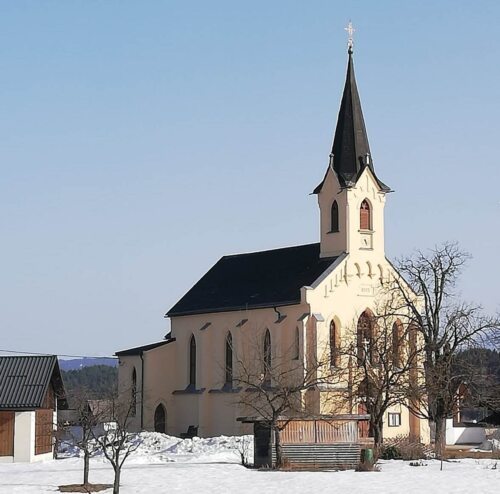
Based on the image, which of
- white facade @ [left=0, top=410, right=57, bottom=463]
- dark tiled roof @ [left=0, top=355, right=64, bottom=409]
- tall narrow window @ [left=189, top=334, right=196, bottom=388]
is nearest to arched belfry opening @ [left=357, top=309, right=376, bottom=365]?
tall narrow window @ [left=189, top=334, right=196, bottom=388]

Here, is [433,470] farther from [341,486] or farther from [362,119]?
[362,119]

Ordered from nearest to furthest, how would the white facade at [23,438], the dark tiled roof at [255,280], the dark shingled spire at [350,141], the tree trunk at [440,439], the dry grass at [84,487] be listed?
the dry grass at [84,487]
the tree trunk at [440,439]
the white facade at [23,438]
the dark tiled roof at [255,280]
the dark shingled spire at [350,141]

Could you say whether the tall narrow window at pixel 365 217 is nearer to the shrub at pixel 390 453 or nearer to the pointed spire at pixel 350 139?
the pointed spire at pixel 350 139

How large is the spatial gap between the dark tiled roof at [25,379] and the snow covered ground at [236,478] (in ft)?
8.94

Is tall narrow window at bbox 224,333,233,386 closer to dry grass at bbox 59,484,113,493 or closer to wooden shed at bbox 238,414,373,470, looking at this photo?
wooden shed at bbox 238,414,373,470

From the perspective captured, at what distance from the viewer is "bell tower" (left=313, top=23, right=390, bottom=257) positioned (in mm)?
66163

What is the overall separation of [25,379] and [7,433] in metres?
2.58

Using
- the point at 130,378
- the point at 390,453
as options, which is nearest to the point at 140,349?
the point at 130,378

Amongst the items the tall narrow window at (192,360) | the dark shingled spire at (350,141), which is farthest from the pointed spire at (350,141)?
the tall narrow window at (192,360)

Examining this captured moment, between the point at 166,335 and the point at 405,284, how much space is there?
56.8 feet

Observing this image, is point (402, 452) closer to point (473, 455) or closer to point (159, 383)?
point (473, 455)

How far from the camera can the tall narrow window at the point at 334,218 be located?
66.8 meters

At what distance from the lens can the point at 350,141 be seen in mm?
67750

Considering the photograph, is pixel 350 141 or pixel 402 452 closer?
pixel 402 452
